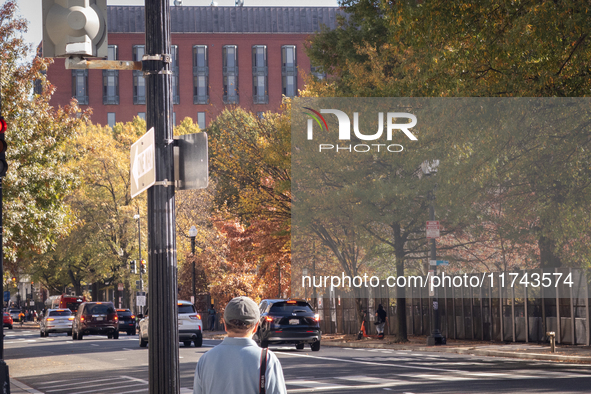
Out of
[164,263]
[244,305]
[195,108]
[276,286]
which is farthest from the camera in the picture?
[195,108]

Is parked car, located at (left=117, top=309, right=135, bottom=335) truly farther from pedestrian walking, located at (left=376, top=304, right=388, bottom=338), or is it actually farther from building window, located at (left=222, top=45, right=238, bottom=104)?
building window, located at (left=222, top=45, right=238, bottom=104)

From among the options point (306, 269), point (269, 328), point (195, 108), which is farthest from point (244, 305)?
point (195, 108)

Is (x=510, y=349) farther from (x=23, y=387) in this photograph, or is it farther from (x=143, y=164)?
(x=143, y=164)

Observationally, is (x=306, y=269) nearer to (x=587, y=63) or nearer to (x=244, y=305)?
(x=587, y=63)

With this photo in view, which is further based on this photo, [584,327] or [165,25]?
[584,327]

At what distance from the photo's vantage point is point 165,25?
653 centimetres

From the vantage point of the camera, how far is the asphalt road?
15109 mm

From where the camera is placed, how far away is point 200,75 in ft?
342

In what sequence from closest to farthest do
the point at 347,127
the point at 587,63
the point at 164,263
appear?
the point at 164,263 → the point at 587,63 → the point at 347,127

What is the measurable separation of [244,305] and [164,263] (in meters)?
1.38

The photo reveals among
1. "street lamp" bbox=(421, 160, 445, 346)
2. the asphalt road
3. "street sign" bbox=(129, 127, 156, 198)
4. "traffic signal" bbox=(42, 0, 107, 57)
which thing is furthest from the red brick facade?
"traffic signal" bbox=(42, 0, 107, 57)

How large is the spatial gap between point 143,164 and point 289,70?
100027mm

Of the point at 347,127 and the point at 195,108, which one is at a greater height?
the point at 195,108

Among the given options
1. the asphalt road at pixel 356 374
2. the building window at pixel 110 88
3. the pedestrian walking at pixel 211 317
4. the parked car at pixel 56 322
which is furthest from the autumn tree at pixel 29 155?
the building window at pixel 110 88
